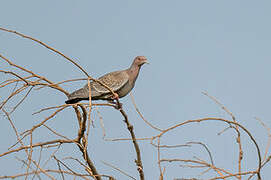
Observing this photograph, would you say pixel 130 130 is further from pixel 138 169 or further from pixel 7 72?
pixel 7 72

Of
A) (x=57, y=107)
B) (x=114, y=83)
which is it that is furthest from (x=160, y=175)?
(x=114, y=83)

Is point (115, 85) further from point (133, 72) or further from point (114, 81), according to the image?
point (133, 72)

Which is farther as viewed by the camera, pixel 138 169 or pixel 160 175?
pixel 138 169

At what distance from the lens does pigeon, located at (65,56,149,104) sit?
6.84 meters

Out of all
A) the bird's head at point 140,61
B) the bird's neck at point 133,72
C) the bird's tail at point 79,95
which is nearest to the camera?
the bird's tail at point 79,95

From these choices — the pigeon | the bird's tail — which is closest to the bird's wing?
the pigeon

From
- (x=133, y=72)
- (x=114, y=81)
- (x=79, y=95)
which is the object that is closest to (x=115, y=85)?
(x=114, y=81)

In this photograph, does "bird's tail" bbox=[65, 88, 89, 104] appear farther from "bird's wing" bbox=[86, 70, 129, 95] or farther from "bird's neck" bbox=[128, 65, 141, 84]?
"bird's neck" bbox=[128, 65, 141, 84]

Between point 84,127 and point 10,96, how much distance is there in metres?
0.92

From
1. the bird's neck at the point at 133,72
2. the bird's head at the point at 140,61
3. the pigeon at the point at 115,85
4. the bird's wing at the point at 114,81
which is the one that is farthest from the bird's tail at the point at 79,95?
the bird's head at the point at 140,61

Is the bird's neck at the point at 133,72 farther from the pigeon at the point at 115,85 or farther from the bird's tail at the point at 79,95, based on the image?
the bird's tail at the point at 79,95

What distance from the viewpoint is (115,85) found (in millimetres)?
7277

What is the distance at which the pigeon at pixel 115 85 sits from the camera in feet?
22.5

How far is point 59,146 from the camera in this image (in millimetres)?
3955
